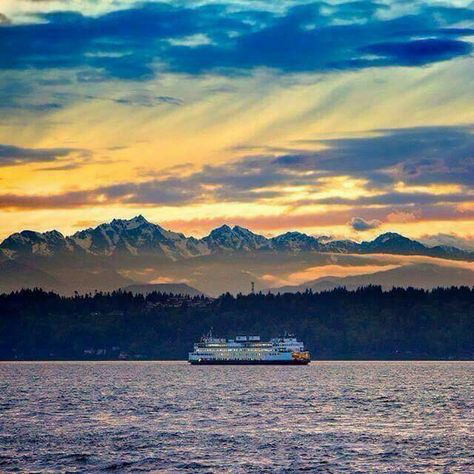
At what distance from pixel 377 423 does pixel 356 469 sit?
43295 mm

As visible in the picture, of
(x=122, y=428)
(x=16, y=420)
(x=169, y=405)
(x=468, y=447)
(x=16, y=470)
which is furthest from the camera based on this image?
(x=169, y=405)

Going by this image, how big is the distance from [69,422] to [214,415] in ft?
66.8

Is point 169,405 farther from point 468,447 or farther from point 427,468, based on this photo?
point 427,468

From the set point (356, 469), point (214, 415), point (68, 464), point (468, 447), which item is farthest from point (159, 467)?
point (214, 415)

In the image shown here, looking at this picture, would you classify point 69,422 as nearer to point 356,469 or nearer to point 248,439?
point 248,439

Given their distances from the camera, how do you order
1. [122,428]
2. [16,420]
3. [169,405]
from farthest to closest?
[169,405]
[16,420]
[122,428]

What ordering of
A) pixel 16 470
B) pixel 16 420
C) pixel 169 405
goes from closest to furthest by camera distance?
pixel 16 470, pixel 16 420, pixel 169 405

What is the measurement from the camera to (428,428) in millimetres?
135125

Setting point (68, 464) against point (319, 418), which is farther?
point (319, 418)

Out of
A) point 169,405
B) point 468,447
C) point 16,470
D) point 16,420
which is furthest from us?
point 169,405

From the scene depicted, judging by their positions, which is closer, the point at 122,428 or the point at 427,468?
the point at 427,468

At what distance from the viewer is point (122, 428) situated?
13312 centimetres

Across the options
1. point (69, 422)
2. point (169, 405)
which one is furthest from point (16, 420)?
point (169, 405)

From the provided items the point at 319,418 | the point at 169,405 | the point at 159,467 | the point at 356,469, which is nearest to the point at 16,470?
the point at 159,467
